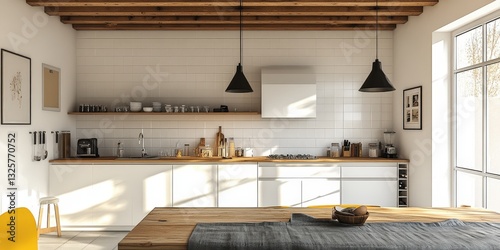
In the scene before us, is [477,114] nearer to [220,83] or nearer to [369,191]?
[369,191]

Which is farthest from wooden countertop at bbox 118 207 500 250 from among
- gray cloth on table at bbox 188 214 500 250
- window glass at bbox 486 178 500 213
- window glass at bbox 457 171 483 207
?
window glass at bbox 457 171 483 207

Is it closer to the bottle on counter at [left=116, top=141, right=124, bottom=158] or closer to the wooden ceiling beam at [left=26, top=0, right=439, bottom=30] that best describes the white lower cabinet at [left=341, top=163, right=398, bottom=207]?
the wooden ceiling beam at [left=26, top=0, right=439, bottom=30]

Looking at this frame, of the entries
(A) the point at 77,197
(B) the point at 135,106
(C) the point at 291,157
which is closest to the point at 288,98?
(C) the point at 291,157

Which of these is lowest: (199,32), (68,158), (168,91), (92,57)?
(68,158)

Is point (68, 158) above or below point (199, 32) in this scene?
below

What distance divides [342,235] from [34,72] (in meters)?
A: 4.29

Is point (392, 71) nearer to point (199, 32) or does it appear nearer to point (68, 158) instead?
point (199, 32)

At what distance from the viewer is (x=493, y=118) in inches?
153

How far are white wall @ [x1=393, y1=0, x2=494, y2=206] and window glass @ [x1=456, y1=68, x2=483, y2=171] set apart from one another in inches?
6.2

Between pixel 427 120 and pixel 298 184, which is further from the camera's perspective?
pixel 298 184

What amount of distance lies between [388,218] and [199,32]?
168 inches

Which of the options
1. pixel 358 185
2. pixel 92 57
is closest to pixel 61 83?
pixel 92 57

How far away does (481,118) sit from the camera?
4.11 metres

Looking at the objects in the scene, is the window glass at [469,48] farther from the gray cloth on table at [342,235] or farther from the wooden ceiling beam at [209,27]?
the gray cloth on table at [342,235]
